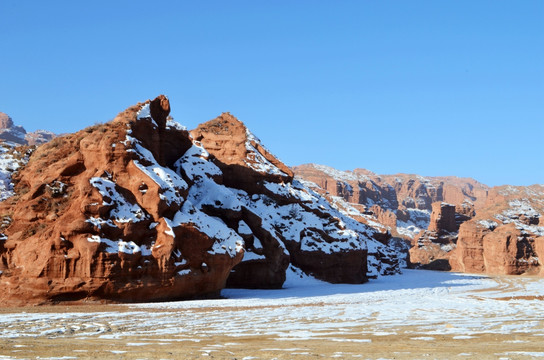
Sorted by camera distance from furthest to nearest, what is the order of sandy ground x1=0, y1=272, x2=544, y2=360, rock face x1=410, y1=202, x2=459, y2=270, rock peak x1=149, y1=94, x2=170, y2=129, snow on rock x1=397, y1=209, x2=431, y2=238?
1. snow on rock x1=397, y1=209, x2=431, y2=238
2. rock face x1=410, y1=202, x2=459, y2=270
3. rock peak x1=149, y1=94, x2=170, y2=129
4. sandy ground x1=0, y1=272, x2=544, y2=360

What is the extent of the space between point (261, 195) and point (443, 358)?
45491 millimetres

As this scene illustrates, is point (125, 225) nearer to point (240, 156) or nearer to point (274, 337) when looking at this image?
point (274, 337)

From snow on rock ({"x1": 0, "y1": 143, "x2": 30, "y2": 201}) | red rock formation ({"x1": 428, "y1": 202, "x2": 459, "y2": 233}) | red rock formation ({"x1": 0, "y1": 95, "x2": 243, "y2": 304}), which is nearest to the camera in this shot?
red rock formation ({"x1": 0, "y1": 95, "x2": 243, "y2": 304})

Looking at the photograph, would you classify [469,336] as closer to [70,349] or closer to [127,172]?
[70,349]

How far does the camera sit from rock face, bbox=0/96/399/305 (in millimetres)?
28328

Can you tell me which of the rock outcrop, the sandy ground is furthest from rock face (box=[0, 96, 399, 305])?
the rock outcrop

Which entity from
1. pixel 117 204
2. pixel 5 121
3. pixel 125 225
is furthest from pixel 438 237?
pixel 5 121

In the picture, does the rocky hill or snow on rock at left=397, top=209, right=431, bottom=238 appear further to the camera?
snow on rock at left=397, top=209, right=431, bottom=238

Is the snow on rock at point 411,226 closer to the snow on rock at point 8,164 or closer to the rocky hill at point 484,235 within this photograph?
the rocky hill at point 484,235

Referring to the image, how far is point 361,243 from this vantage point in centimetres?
5666

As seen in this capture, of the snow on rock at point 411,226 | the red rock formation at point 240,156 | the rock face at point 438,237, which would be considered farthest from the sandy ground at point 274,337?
the snow on rock at point 411,226

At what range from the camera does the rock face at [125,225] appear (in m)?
28.3

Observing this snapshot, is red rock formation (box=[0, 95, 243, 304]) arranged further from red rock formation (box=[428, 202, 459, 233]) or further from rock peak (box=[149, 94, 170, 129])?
red rock formation (box=[428, 202, 459, 233])

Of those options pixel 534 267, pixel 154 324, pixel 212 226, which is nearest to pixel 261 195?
pixel 212 226
